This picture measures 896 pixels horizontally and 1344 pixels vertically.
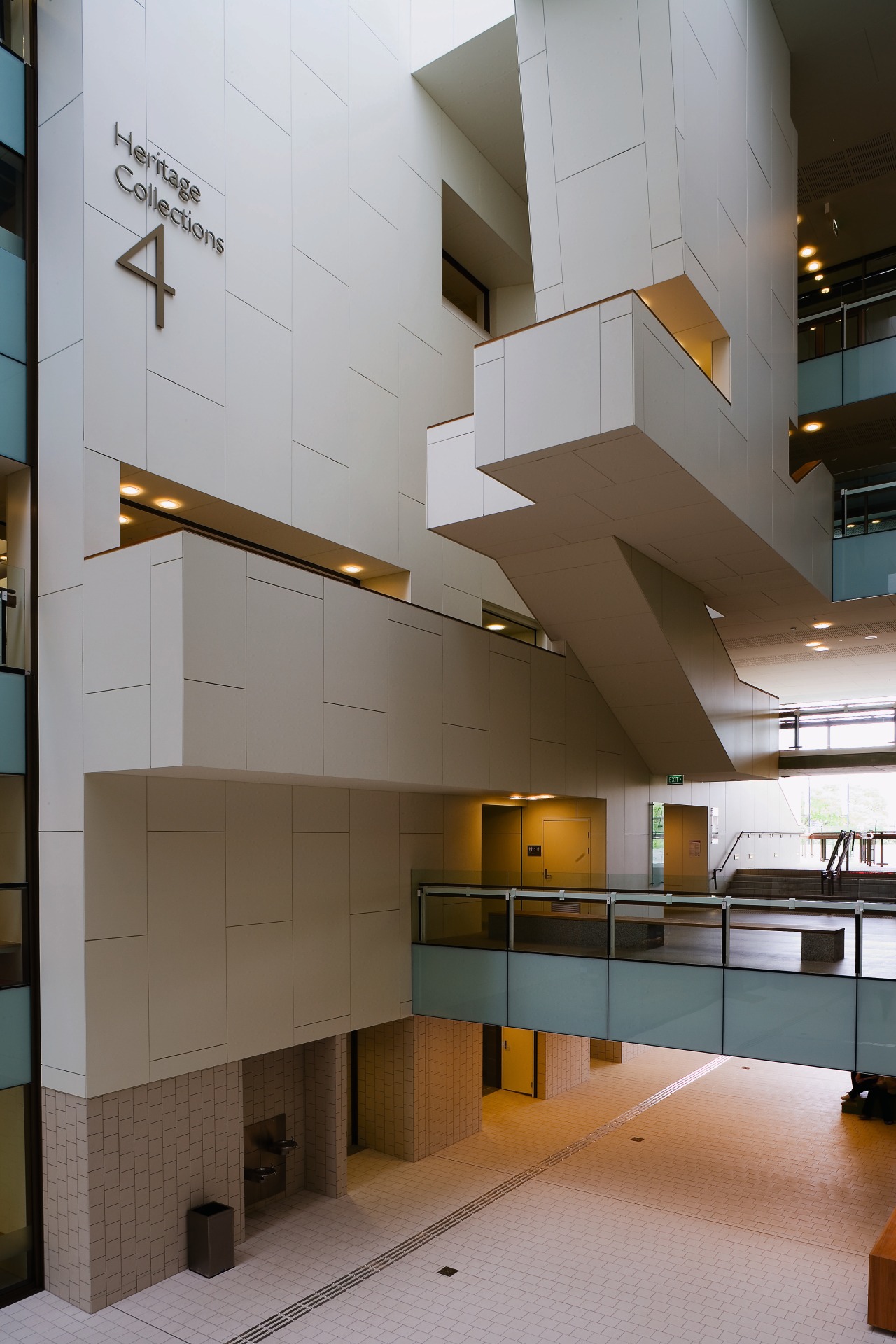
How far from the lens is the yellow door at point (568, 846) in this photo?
16.0 metres

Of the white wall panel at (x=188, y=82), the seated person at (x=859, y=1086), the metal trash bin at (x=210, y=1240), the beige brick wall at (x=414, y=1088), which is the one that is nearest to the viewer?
the metal trash bin at (x=210, y=1240)

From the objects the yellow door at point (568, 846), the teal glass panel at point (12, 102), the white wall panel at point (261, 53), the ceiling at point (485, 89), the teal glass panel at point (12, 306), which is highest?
the ceiling at point (485, 89)

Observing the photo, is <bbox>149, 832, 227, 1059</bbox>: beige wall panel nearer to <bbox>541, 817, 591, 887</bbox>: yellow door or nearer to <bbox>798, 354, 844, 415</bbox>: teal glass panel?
<bbox>541, 817, 591, 887</bbox>: yellow door

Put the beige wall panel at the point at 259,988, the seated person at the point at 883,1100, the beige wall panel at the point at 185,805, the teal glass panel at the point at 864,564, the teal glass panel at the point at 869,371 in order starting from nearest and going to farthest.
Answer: the beige wall panel at the point at 185,805 → the beige wall panel at the point at 259,988 → the teal glass panel at the point at 864,564 → the seated person at the point at 883,1100 → the teal glass panel at the point at 869,371

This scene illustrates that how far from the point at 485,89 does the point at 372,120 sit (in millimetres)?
2346

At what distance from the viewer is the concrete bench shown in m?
7.85

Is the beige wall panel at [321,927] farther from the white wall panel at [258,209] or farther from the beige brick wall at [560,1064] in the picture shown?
the white wall panel at [258,209]

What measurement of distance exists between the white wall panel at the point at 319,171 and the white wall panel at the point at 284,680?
513 cm

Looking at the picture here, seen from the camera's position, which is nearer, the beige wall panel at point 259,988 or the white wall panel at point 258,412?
the beige wall panel at point 259,988

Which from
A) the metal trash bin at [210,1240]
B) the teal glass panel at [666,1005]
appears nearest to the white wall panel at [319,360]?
the teal glass panel at [666,1005]

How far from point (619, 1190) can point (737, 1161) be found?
196cm

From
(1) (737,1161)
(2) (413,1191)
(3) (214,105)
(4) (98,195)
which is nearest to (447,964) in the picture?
(2) (413,1191)

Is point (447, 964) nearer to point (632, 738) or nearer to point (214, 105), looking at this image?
point (632, 738)

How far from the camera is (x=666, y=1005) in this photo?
999 cm
